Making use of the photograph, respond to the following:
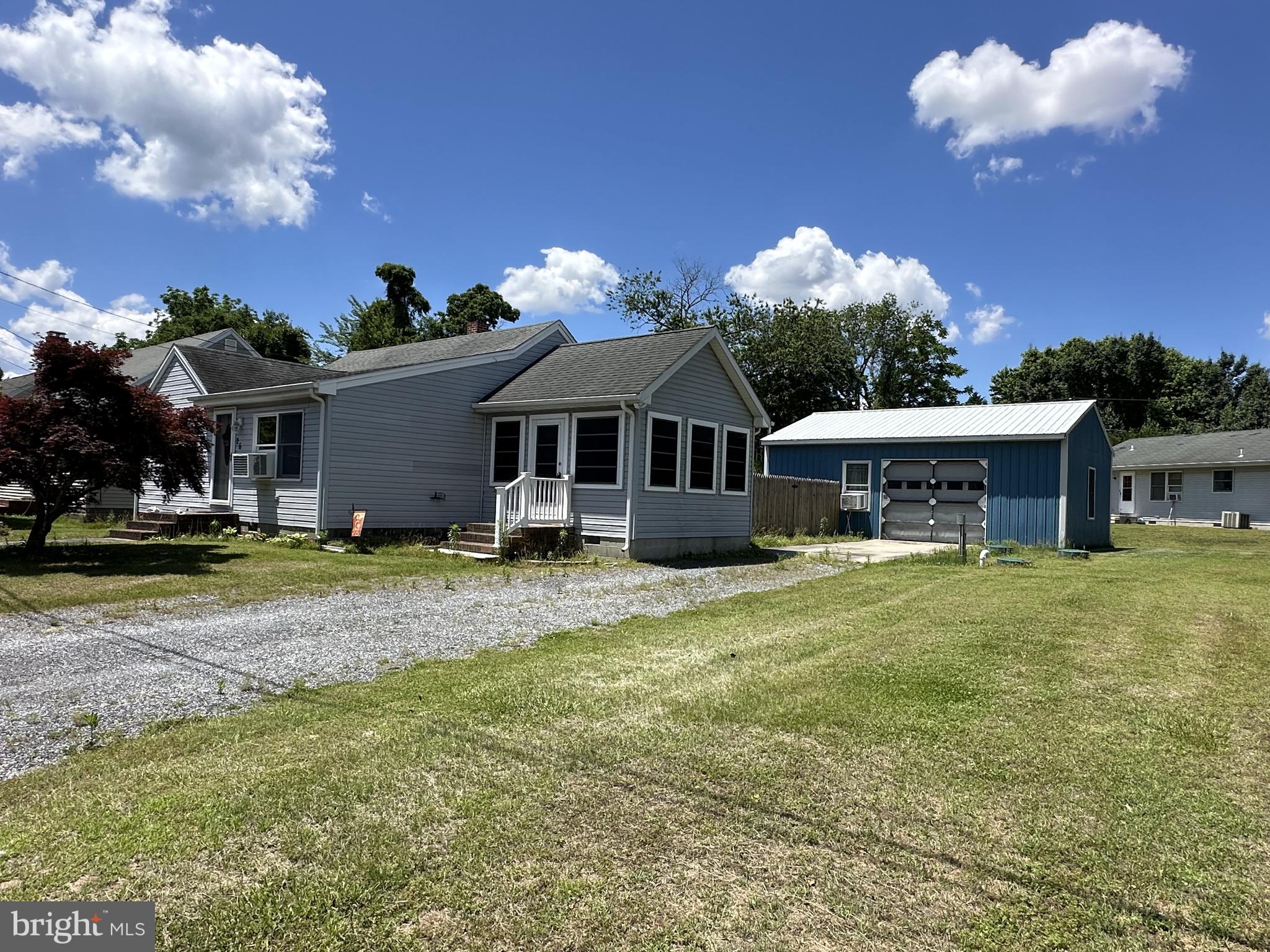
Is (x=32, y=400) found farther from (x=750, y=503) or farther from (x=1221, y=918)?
(x=1221, y=918)

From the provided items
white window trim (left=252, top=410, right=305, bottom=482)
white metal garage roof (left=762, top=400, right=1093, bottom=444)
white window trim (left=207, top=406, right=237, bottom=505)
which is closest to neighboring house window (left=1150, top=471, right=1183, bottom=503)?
white metal garage roof (left=762, top=400, right=1093, bottom=444)

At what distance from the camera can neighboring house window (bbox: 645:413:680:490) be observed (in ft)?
46.7

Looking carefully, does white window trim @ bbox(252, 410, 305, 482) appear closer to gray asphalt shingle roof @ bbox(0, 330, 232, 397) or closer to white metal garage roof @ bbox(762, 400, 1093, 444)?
gray asphalt shingle roof @ bbox(0, 330, 232, 397)

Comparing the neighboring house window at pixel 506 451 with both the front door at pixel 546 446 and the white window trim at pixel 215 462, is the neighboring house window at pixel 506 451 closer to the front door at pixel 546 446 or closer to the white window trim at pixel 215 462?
the front door at pixel 546 446

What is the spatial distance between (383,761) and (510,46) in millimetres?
14097

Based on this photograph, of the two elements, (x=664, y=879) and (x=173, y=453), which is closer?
(x=664, y=879)

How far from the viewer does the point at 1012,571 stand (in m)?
12.7

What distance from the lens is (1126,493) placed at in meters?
34.4

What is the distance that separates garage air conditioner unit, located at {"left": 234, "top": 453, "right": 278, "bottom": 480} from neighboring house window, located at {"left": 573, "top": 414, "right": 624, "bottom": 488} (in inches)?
236

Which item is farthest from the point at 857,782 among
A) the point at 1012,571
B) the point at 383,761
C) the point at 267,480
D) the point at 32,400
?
the point at 267,480

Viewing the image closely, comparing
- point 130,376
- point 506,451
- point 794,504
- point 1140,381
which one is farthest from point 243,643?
point 1140,381

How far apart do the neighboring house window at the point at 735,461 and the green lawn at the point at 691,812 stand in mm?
10566

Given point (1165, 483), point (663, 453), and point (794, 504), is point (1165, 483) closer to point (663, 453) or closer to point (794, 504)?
point (794, 504)

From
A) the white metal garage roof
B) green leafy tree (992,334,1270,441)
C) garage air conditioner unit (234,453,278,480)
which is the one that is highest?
green leafy tree (992,334,1270,441)
